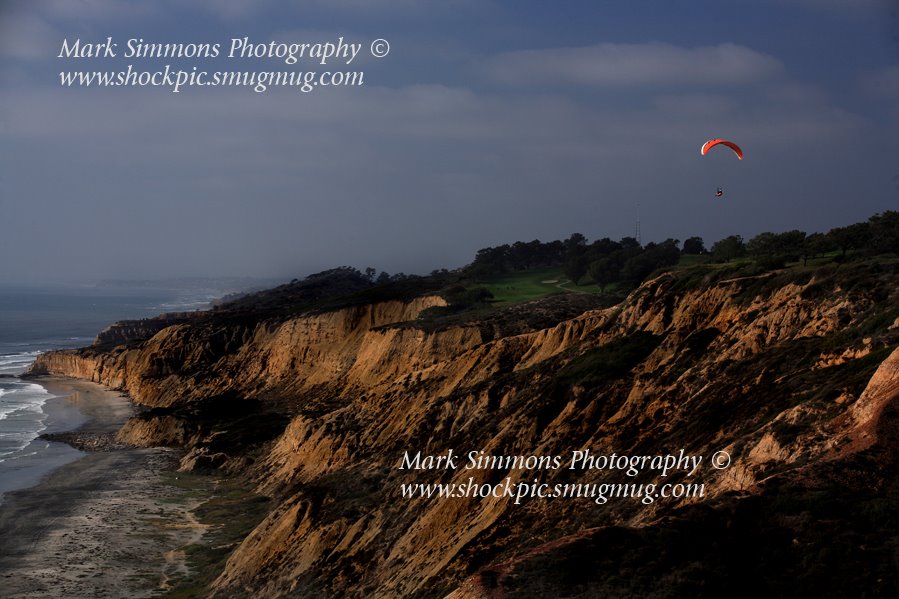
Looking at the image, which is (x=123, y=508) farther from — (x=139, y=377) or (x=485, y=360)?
(x=139, y=377)

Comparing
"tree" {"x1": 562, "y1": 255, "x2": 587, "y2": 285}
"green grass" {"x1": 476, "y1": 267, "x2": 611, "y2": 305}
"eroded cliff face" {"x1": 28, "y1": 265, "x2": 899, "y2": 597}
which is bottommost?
"eroded cliff face" {"x1": 28, "y1": 265, "x2": 899, "y2": 597}

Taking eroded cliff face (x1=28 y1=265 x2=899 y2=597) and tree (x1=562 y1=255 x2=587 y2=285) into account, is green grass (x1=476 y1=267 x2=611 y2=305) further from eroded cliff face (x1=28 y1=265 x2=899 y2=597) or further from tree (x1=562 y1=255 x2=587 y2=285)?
eroded cliff face (x1=28 y1=265 x2=899 y2=597)

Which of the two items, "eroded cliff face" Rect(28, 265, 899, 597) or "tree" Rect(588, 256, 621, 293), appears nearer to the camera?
"eroded cliff face" Rect(28, 265, 899, 597)

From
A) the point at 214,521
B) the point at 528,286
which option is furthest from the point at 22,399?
the point at 214,521

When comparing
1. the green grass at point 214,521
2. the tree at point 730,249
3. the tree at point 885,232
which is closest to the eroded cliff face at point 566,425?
the green grass at point 214,521

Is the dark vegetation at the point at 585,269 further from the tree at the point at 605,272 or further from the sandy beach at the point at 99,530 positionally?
the sandy beach at the point at 99,530

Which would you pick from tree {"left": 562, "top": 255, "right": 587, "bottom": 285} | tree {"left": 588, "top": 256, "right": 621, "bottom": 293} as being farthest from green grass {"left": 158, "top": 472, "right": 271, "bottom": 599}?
tree {"left": 562, "top": 255, "right": 587, "bottom": 285}
